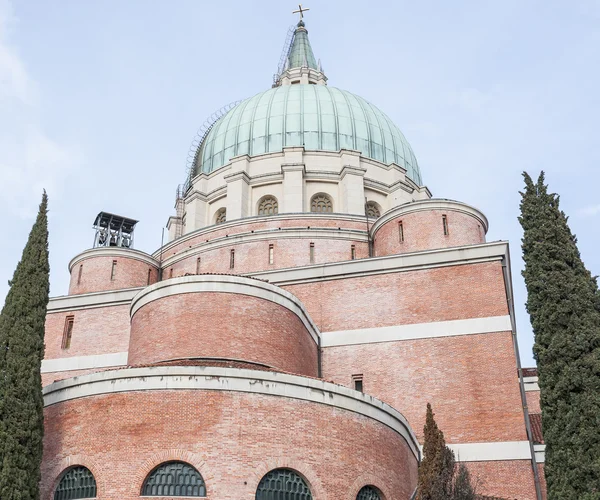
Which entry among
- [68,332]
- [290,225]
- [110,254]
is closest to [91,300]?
[68,332]

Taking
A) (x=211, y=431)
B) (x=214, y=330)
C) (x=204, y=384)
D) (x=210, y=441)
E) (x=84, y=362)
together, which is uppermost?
(x=84, y=362)

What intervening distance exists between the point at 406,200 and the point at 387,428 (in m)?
18.5

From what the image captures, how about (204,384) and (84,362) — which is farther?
(84,362)

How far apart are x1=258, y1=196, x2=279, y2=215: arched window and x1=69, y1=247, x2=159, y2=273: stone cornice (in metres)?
5.93

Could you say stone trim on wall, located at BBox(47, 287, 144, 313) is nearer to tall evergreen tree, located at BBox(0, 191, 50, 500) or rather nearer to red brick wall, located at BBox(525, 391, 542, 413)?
tall evergreen tree, located at BBox(0, 191, 50, 500)

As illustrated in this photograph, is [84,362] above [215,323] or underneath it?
above

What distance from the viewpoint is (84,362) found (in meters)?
27.3

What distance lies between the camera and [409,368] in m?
23.8

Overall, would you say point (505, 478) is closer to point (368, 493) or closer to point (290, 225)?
point (368, 493)

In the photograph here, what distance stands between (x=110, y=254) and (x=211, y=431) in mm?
17818

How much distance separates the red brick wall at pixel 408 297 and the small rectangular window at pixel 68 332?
9325 mm

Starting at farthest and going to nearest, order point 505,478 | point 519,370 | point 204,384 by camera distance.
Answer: point 519,370 < point 505,478 < point 204,384

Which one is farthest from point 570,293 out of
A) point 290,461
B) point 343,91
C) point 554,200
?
point 343,91

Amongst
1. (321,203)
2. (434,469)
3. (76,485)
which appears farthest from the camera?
(321,203)
